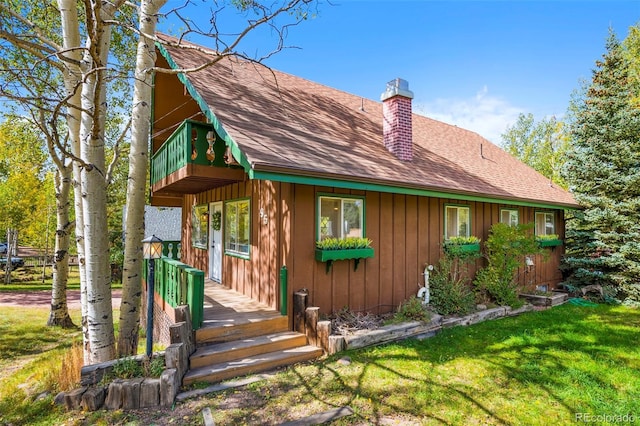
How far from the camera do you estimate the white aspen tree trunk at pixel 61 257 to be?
9.07 meters

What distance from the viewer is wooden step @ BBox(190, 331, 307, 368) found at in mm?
4523

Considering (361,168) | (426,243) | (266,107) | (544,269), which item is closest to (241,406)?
(361,168)

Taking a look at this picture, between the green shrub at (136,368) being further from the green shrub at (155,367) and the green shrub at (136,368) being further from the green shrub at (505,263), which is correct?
the green shrub at (505,263)

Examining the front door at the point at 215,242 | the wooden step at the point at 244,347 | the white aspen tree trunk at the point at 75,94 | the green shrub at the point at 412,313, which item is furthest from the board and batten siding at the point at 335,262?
the white aspen tree trunk at the point at 75,94

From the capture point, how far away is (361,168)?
6.24 m

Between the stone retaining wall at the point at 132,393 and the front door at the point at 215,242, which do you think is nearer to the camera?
the stone retaining wall at the point at 132,393

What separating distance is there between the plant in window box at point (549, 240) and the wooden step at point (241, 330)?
8291 millimetres

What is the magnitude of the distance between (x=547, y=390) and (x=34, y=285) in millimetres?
22016

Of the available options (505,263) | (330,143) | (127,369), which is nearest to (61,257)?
(127,369)

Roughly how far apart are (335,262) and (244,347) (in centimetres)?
220

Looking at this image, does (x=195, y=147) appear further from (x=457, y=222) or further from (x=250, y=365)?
(x=457, y=222)

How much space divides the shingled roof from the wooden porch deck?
235cm

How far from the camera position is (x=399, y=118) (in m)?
8.23

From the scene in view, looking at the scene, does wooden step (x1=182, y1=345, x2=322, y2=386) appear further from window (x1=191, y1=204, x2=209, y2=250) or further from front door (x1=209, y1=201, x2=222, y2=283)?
window (x1=191, y1=204, x2=209, y2=250)
